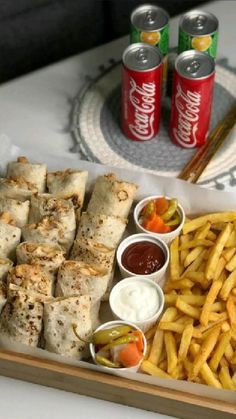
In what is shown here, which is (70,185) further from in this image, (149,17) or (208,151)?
(149,17)

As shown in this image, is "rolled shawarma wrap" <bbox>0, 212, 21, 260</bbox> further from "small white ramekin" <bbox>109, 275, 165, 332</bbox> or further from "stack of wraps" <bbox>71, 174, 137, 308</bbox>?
"small white ramekin" <bbox>109, 275, 165, 332</bbox>

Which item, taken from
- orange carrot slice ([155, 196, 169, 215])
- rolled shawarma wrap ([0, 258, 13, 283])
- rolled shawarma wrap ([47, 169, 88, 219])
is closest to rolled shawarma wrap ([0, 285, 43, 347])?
rolled shawarma wrap ([0, 258, 13, 283])

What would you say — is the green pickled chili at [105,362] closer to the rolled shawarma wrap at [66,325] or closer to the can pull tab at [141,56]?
the rolled shawarma wrap at [66,325]

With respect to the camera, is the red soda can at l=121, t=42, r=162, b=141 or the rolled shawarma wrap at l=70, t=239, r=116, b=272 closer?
the rolled shawarma wrap at l=70, t=239, r=116, b=272

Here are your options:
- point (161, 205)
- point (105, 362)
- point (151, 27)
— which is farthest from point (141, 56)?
point (105, 362)

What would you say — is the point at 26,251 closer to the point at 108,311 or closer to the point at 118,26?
the point at 108,311
